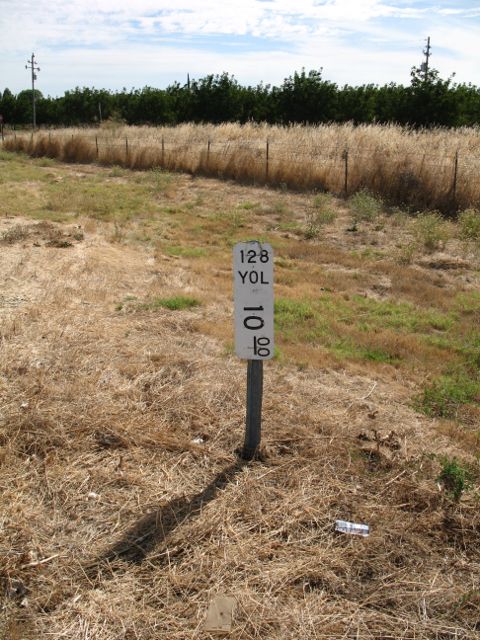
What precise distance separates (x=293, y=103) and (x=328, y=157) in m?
16.5

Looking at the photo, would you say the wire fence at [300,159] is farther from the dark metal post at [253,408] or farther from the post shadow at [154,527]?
the post shadow at [154,527]

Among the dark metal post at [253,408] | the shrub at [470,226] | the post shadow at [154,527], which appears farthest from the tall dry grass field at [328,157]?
the post shadow at [154,527]

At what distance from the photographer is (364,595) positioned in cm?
278

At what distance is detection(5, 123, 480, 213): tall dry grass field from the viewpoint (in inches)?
547

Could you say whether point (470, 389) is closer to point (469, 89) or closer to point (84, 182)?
point (84, 182)

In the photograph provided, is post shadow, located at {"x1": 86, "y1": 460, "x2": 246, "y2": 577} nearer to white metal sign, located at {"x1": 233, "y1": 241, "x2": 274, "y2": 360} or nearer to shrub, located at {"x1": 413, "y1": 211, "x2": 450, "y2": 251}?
white metal sign, located at {"x1": 233, "y1": 241, "x2": 274, "y2": 360}

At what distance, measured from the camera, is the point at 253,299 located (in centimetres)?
351

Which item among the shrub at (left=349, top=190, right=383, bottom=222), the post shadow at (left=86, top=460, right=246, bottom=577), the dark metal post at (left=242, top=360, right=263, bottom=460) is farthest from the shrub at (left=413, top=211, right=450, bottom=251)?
the post shadow at (left=86, top=460, right=246, bottom=577)

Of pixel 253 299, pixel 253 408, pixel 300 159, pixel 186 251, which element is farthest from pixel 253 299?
pixel 300 159

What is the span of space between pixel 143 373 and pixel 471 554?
2.71 meters

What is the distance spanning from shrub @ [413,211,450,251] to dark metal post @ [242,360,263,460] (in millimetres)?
7706

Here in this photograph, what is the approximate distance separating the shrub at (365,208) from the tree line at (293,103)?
9711 mm

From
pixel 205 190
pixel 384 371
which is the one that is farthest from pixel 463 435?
pixel 205 190

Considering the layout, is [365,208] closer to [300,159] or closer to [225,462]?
[300,159]
